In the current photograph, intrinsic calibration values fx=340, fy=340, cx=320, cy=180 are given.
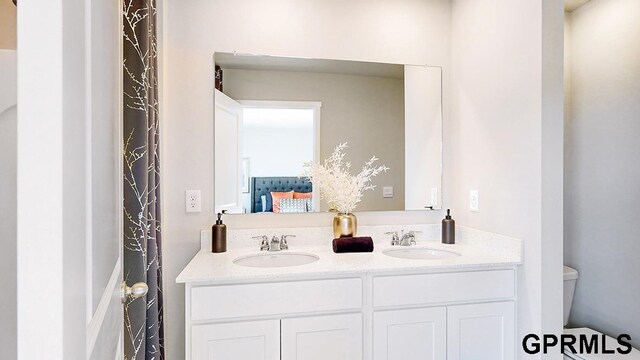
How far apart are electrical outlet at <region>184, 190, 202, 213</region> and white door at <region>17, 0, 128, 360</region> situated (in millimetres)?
1402

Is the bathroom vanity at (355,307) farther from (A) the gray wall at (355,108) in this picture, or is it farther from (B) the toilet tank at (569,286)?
(B) the toilet tank at (569,286)

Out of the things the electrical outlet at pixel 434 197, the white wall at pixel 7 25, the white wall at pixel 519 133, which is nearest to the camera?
the white wall at pixel 7 25

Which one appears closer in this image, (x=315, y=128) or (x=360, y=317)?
(x=360, y=317)

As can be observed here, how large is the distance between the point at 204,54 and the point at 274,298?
1384mm

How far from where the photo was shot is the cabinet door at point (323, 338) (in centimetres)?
146

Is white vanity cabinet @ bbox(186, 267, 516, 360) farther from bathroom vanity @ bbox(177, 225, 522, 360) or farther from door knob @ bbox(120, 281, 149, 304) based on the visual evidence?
door knob @ bbox(120, 281, 149, 304)

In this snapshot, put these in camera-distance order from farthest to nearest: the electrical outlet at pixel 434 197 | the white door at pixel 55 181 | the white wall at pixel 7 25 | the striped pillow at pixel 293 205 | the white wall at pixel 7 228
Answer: the electrical outlet at pixel 434 197, the striped pillow at pixel 293 205, the white wall at pixel 7 25, the white wall at pixel 7 228, the white door at pixel 55 181

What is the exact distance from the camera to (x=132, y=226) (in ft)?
4.00

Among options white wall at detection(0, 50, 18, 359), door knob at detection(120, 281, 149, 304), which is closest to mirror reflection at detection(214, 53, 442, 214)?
door knob at detection(120, 281, 149, 304)

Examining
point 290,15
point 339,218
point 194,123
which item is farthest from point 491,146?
point 194,123

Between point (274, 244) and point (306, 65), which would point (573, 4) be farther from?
point (274, 244)

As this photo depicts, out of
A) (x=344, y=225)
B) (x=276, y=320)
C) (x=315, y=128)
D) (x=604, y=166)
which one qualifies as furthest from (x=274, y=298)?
(x=604, y=166)

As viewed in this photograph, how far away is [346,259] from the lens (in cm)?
168

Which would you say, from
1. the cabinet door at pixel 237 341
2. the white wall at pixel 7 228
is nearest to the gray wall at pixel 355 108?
the cabinet door at pixel 237 341
